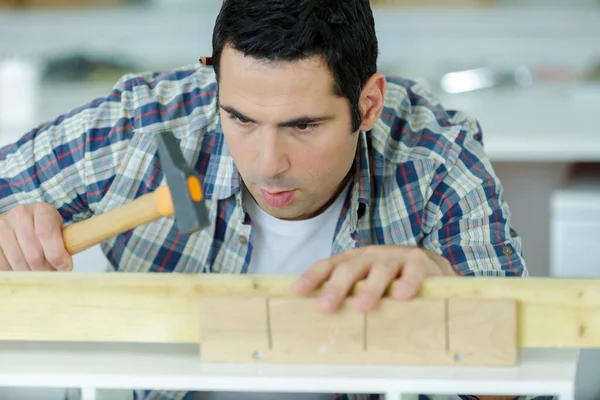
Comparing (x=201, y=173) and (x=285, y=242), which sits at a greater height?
(x=201, y=173)

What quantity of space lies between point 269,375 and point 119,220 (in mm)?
310

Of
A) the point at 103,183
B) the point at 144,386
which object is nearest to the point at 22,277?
the point at 144,386

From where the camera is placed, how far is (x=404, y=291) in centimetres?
111

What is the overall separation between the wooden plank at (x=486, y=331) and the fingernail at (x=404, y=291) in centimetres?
5

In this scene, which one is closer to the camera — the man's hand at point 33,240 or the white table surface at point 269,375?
the white table surface at point 269,375

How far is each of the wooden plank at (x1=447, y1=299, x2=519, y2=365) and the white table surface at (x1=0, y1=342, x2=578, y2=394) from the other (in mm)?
17

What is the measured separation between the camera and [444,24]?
405 cm

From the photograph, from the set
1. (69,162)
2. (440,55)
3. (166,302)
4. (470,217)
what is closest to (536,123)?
(440,55)

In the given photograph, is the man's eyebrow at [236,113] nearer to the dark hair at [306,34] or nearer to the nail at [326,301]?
the dark hair at [306,34]

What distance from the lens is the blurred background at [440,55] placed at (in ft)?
10.9

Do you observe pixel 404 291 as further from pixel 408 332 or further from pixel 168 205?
pixel 168 205

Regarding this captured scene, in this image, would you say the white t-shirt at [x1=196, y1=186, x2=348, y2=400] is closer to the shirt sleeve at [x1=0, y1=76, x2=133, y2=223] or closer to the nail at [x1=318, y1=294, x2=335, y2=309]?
the shirt sleeve at [x1=0, y1=76, x2=133, y2=223]

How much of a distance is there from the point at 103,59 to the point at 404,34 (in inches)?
49.9

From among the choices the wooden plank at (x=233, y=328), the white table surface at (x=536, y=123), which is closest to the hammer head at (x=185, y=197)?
the wooden plank at (x=233, y=328)
